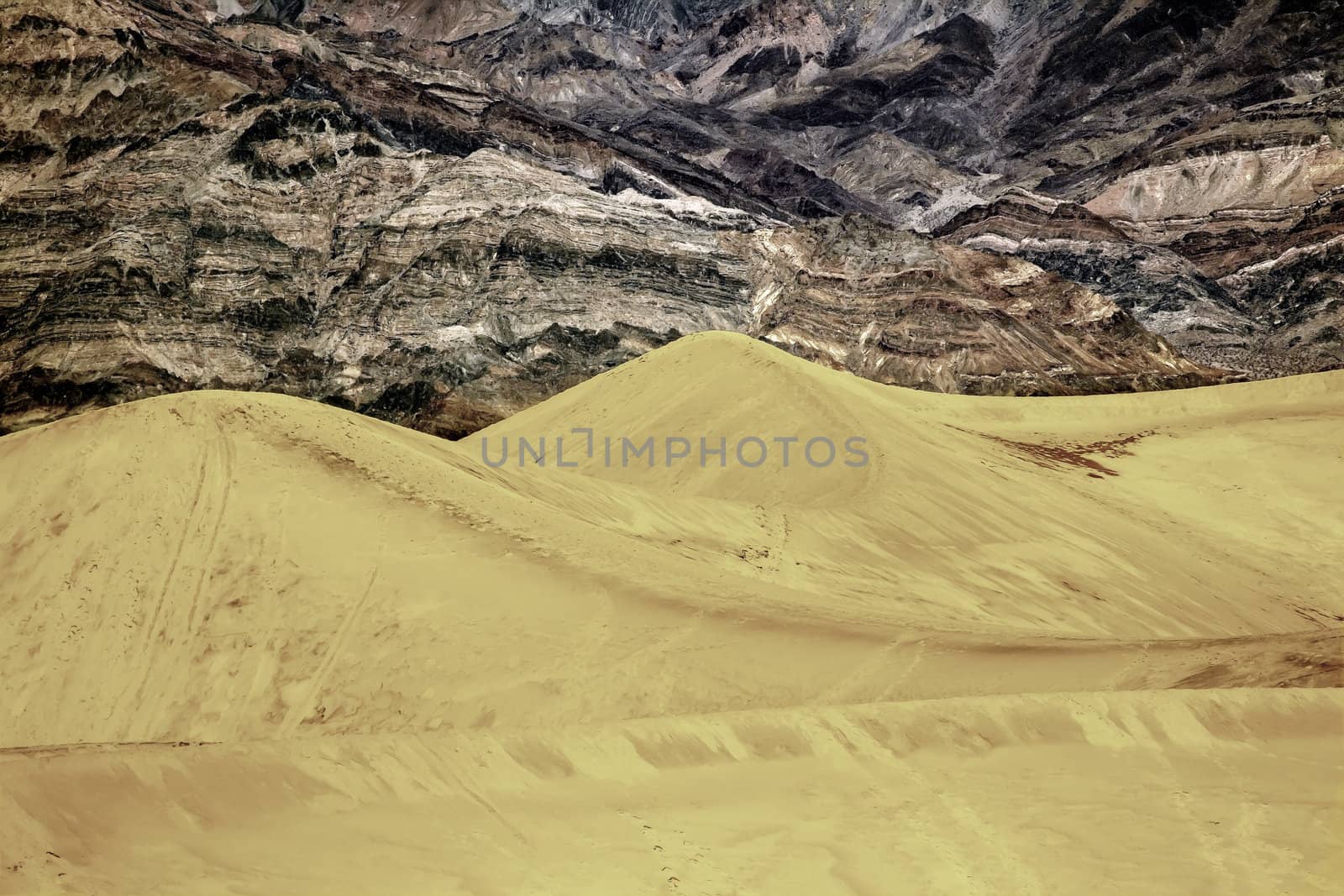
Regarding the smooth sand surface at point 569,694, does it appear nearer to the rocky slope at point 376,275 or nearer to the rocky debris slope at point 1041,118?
the rocky slope at point 376,275

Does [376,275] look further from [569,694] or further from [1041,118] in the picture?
[1041,118]

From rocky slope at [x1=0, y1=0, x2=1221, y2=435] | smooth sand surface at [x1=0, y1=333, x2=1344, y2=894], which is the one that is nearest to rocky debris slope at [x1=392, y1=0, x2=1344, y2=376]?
rocky slope at [x1=0, y1=0, x2=1221, y2=435]

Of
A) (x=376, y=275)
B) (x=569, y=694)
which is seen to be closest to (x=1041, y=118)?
(x=376, y=275)

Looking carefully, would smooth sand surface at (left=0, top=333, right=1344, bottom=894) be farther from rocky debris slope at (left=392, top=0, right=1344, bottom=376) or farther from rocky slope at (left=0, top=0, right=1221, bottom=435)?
rocky debris slope at (left=392, top=0, right=1344, bottom=376)

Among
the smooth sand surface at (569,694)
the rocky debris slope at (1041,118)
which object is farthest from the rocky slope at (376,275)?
the smooth sand surface at (569,694)

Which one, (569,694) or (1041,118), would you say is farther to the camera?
(1041,118)
